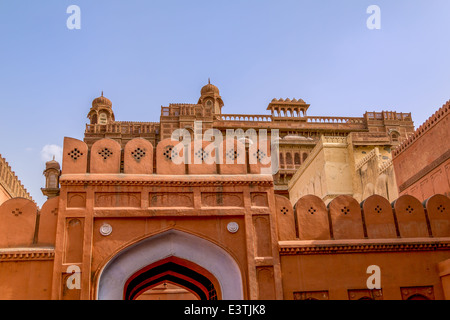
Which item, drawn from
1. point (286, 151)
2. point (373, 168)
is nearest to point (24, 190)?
point (373, 168)

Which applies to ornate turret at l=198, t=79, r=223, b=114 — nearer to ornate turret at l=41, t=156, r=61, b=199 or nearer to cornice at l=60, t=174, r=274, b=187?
ornate turret at l=41, t=156, r=61, b=199

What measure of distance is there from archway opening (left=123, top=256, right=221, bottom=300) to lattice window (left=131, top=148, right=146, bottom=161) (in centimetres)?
187

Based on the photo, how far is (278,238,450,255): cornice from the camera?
29.4ft

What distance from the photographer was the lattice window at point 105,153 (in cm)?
920

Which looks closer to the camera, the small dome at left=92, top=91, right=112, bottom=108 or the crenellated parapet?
the crenellated parapet

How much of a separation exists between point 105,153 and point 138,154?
1.91ft

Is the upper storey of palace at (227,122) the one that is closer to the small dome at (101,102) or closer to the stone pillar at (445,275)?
the small dome at (101,102)

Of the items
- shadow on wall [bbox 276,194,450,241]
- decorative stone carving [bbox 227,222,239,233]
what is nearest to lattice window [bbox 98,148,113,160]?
decorative stone carving [bbox 227,222,239,233]

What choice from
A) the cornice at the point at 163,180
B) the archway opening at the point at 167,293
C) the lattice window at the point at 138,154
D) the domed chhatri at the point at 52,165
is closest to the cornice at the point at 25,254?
the cornice at the point at 163,180

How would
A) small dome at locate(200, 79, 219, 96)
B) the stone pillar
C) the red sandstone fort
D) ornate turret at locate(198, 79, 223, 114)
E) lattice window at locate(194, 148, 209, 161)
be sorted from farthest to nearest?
1. small dome at locate(200, 79, 219, 96)
2. ornate turret at locate(198, 79, 223, 114)
3. lattice window at locate(194, 148, 209, 161)
4. the stone pillar
5. the red sandstone fort

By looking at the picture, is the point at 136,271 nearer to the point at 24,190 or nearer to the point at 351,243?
the point at 351,243

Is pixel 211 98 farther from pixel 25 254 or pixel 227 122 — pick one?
pixel 25 254

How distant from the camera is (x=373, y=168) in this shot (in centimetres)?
2012
